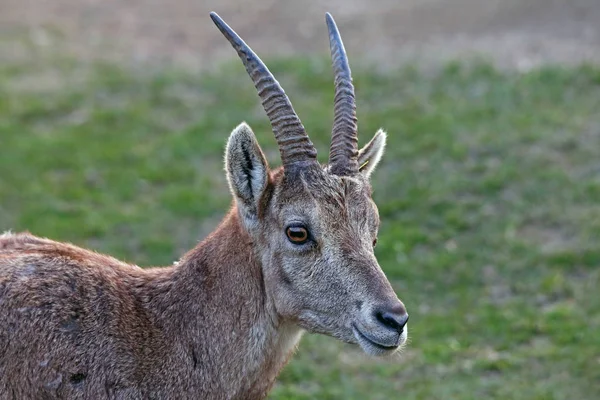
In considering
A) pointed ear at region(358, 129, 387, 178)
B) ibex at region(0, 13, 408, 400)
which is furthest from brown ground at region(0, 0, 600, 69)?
ibex at region(0, 13, 408, 400)

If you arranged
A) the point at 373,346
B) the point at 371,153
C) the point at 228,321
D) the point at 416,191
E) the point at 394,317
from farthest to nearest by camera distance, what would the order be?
the point at 416,191 < the point at 371,153 < the point at 228,321 < the point at 373,346 < the point at 394,317

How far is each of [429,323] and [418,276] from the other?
1091 millimetres

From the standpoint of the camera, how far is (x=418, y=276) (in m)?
13.8

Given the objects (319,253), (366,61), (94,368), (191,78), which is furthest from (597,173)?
(94,368)

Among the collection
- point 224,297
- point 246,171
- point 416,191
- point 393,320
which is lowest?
point 224,297

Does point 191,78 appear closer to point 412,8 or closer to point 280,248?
point 412,8

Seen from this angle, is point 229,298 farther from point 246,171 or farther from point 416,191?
point 416,191

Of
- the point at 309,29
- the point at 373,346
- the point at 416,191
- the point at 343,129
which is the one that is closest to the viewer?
the point at 373,346

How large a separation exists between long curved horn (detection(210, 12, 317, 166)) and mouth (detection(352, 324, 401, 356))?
1372 millimetres

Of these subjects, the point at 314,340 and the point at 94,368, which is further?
the point at 314,340

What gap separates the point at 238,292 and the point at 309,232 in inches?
28.2

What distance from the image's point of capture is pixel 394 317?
24.2 feet

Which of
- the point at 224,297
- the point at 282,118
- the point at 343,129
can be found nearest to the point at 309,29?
the point at 343,129

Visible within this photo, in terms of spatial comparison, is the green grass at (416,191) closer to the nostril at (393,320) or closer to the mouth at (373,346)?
the mouth at (373,346)
